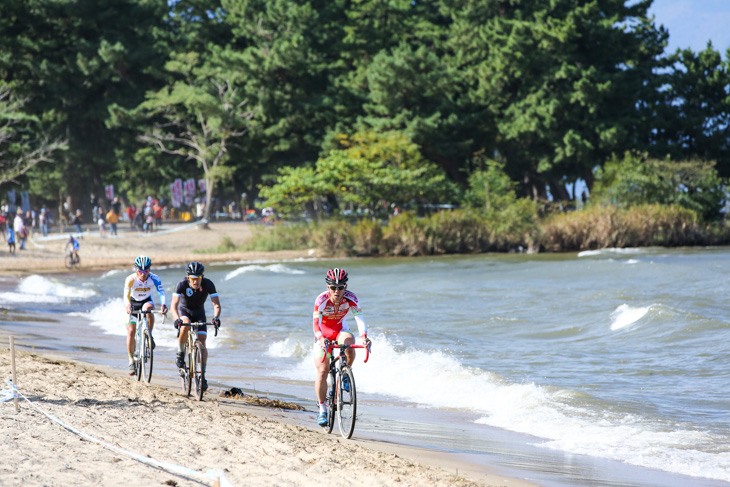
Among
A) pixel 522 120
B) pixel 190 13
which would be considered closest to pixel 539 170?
pixel 522 120

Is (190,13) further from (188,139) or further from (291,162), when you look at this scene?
(291,162)

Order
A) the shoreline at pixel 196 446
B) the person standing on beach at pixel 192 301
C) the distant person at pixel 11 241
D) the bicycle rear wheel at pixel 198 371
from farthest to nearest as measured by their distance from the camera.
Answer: the distant person at pixel 11 241 < the person standing on beach at pixel 192 301 < the bicycle rear wheel at pixel 198 371 < the shoreline at pixel 196 446

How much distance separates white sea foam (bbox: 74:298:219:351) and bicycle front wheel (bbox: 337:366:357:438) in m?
7.64

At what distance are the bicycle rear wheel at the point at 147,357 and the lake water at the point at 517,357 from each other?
102 centimetres

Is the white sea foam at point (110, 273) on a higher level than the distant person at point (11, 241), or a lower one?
lower

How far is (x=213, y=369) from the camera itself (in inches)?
595

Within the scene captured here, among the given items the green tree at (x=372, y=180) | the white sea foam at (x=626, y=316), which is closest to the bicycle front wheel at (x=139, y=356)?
the white sea foam at (x=626, y=316)

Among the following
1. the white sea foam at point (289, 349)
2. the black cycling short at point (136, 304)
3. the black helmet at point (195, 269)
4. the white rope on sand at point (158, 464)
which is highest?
the black helmet at point (195, 269)

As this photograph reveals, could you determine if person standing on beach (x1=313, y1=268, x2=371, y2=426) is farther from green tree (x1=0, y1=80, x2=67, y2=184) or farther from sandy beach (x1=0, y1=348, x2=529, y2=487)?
green tree (x1=0, y1=80, x2=67, y2=184)

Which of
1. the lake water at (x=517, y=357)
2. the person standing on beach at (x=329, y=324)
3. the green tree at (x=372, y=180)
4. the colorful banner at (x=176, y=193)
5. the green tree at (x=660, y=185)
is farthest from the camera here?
the colorful banner at (x=176, y=193)

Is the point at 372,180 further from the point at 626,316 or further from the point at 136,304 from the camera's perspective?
the point at 136,304

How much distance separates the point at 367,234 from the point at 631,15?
89.3 ft

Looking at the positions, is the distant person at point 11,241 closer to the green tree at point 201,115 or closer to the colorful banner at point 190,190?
the green tree at point 201,115

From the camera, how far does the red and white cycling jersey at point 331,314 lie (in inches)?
379
